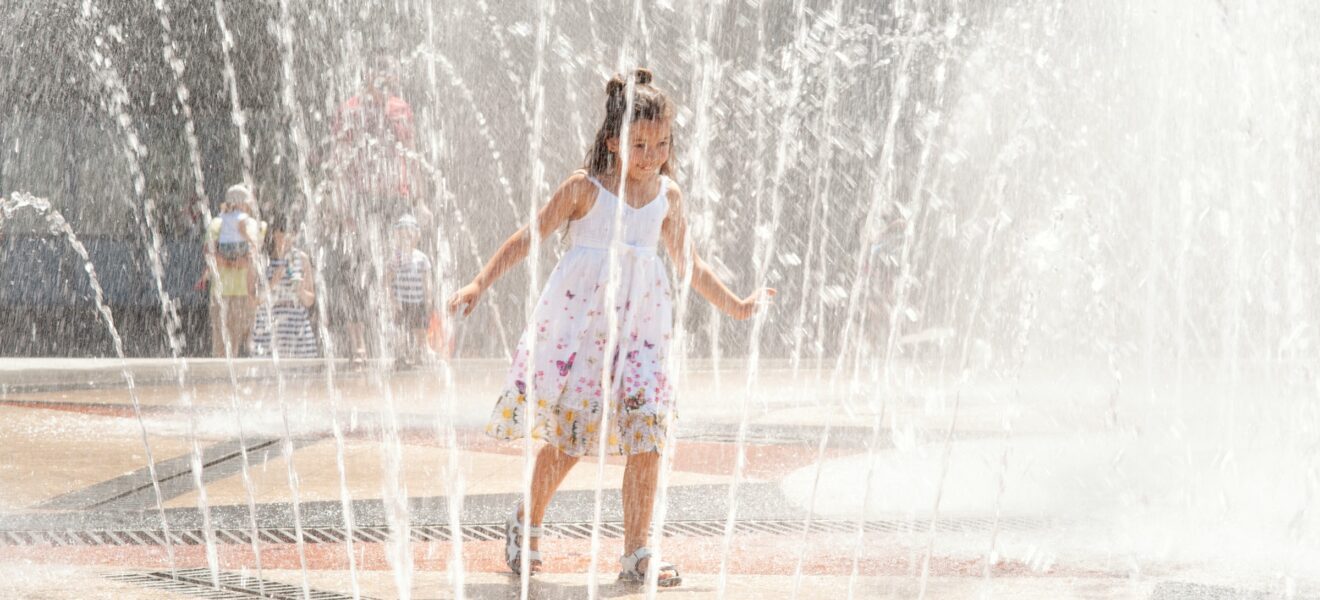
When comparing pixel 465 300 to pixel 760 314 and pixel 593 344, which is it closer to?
pixel 593 344

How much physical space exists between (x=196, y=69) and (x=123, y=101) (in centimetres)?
95

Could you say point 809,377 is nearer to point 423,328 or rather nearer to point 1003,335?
point 423,328

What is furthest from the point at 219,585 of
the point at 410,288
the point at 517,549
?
the point at 410,288

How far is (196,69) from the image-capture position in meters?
18.0

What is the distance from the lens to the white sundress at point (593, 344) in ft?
10.8

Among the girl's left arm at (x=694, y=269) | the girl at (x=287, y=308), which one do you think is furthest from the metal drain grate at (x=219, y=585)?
the girl at (x=287, y=308)

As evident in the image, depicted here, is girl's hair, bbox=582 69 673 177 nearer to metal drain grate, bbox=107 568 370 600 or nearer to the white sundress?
the white sundress

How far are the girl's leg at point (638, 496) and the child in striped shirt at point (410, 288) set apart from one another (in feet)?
20.6

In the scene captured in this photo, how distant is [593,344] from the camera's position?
3.33 meters

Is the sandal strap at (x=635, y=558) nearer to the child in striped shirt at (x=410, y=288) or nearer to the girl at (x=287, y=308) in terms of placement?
the child in striped shirt at (x=410, y=288)

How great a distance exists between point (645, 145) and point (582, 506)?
1.41 m

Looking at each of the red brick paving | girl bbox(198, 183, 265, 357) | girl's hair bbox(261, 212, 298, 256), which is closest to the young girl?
the red brick paving

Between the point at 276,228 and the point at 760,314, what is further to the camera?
the point at 276,228

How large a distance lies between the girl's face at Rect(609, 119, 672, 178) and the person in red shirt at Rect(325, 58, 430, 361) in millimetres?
6840
